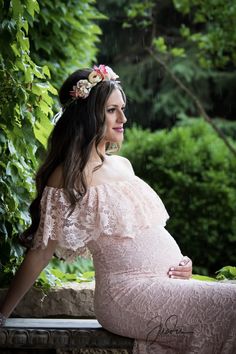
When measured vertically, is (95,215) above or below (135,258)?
above

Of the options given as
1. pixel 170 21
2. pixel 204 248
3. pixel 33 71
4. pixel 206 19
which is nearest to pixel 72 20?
pixel 33 71

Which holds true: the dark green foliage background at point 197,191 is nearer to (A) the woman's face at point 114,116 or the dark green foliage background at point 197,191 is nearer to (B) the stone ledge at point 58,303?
(B) the stone ledge at point 58,303

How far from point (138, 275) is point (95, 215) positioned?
1.11 ft

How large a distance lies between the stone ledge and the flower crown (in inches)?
44.8

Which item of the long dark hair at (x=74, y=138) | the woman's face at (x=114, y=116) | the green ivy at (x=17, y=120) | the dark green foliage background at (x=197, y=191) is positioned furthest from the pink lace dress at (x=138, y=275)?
the dark green foliage background at (x=197, y=191)

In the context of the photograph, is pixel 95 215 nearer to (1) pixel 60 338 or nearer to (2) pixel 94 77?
(1) pixel 60 338

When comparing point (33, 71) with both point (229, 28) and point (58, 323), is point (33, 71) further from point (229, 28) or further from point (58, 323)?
point (229, 28)

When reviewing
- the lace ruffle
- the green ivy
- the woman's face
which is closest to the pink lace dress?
the lace ruffle

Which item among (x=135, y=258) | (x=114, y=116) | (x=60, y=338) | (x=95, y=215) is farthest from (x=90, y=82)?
(x=60, y=338)

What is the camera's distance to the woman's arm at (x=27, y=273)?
12.1ft

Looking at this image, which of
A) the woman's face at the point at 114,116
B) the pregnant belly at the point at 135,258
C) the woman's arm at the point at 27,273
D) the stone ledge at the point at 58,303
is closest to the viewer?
the pregnant belly at the point at 135,258

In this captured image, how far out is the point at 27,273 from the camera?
145 inches

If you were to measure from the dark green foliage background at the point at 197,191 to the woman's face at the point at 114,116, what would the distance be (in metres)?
5.91
